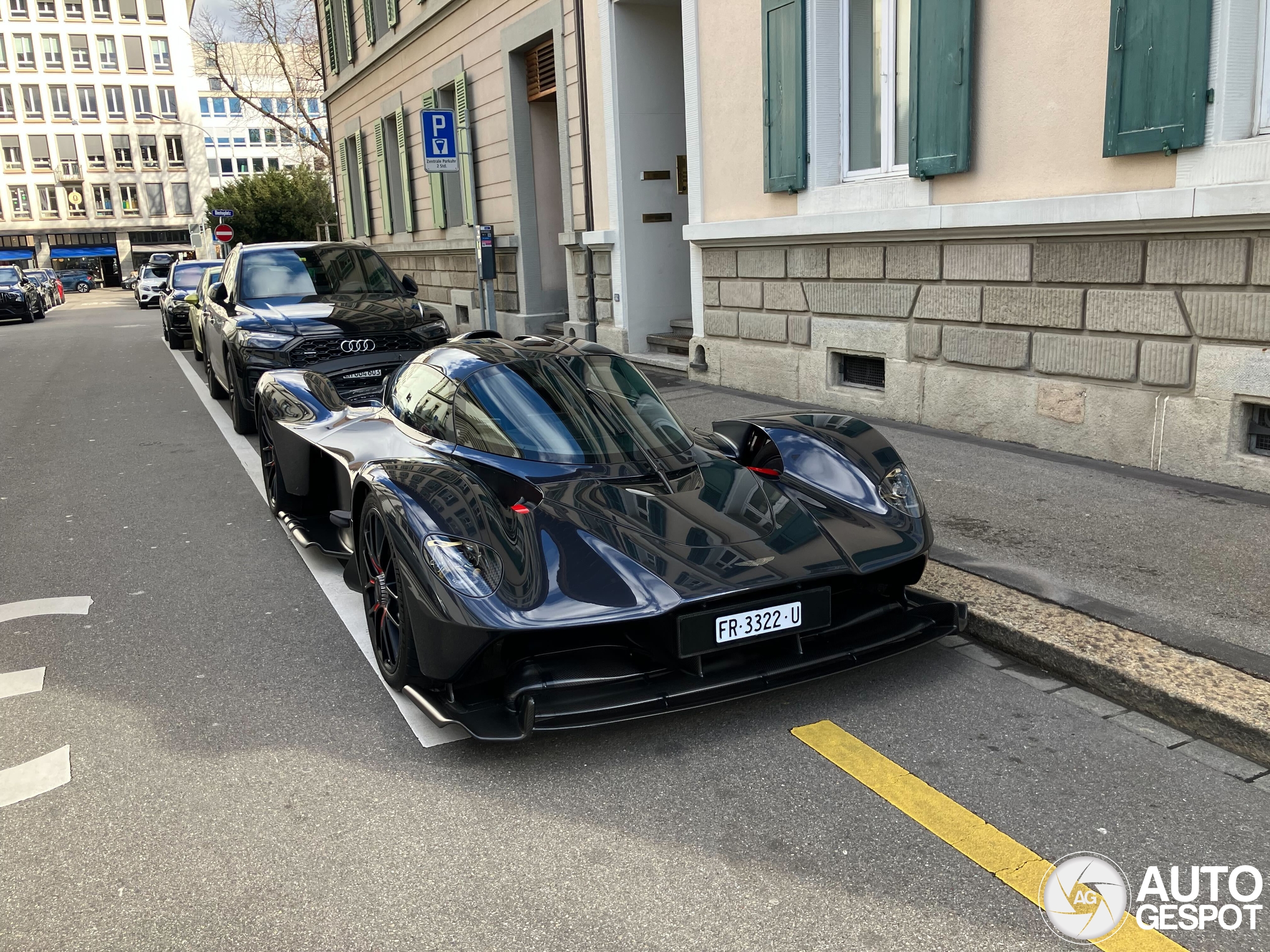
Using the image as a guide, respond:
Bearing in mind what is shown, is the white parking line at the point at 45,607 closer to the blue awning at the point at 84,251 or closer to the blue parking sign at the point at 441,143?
the blue parking sign at the point at 441,143

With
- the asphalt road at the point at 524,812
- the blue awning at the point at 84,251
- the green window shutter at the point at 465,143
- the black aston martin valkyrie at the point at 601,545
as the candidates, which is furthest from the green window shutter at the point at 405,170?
the blue awning at the point at 84,251

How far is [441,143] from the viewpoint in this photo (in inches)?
529

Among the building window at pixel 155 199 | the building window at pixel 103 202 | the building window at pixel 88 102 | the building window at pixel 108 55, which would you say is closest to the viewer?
the building window at pixel 88 102

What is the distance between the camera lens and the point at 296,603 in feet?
Result: 16.1

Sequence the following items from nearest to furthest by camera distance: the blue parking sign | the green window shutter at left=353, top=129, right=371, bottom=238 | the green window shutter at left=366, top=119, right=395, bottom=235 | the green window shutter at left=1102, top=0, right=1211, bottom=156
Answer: the green window shutter at left=1102, top=0, right=1211, bottom=156, the blue parking sign, the green window shutter at left=366, top=119, right=395, bottom=235, the green window shutter at left=353, top=129, right=371, bottom=238

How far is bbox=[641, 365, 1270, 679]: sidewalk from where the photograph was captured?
4.03m

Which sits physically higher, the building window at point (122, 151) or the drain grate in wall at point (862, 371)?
the building window at point (122, 151)

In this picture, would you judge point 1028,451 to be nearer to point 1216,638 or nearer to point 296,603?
point 1216,638

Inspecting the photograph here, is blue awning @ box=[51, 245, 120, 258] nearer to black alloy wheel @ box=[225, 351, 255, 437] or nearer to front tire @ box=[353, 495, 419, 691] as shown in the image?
black alloy wheel @ box=[225, 351, 255, 437]

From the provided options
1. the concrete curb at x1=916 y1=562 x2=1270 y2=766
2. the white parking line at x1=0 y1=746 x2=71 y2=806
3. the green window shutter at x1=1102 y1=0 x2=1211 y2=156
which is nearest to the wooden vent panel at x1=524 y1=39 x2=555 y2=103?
the green window shutter at x1=1102 y1=0 x2=1211 y2=156

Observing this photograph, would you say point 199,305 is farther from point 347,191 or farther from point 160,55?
point 160,55

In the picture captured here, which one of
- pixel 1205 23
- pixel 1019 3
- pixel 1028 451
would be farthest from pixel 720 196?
pixel 1205 23

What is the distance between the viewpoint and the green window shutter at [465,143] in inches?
659

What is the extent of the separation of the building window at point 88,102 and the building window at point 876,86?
7623cm
